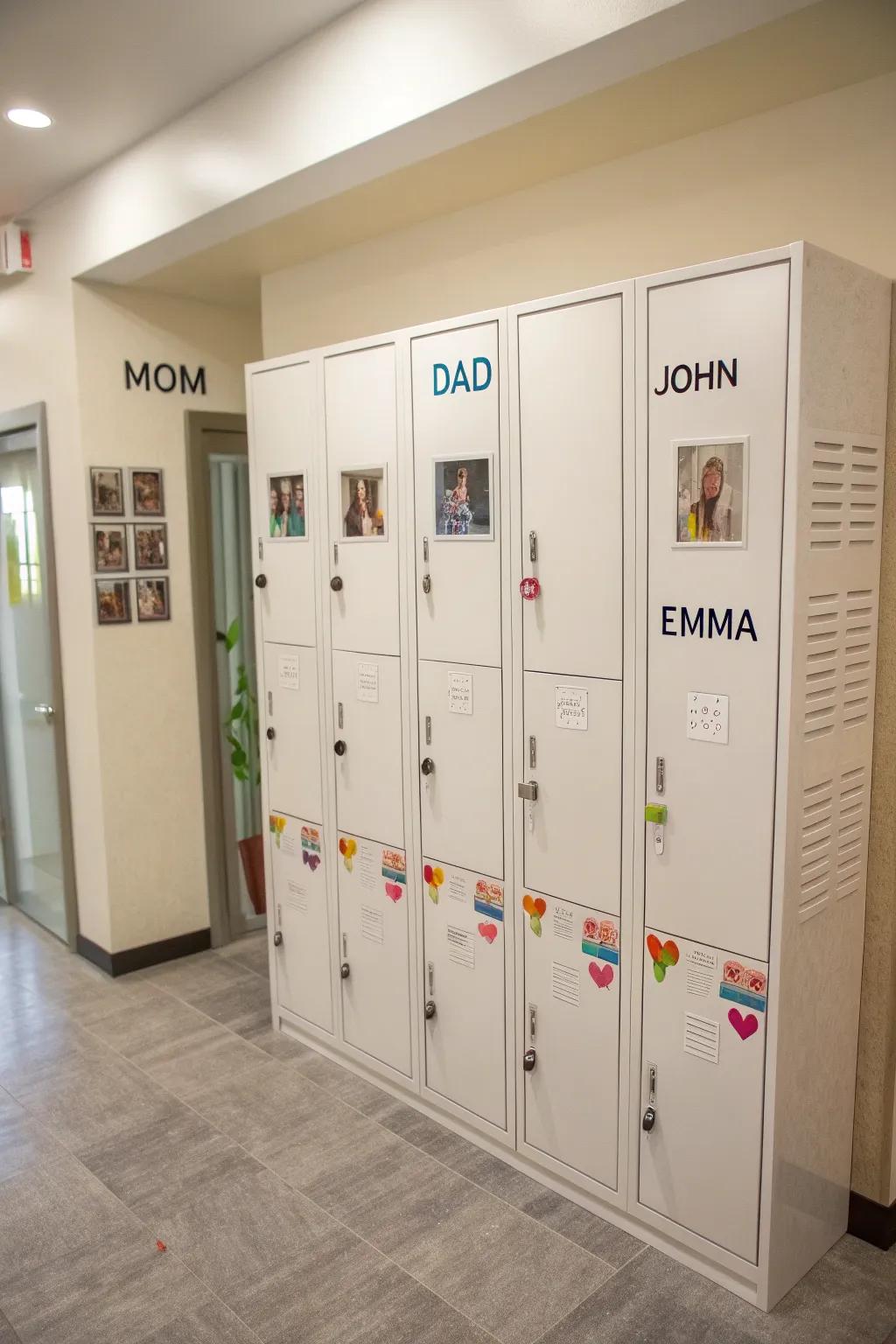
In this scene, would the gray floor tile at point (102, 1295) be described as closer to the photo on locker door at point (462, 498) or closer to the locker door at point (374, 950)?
the locker door at point (374, 950)

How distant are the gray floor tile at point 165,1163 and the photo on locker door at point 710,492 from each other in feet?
7.28

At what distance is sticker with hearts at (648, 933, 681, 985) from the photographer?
8.09ft

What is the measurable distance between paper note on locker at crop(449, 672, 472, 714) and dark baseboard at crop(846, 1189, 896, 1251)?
5.32ft

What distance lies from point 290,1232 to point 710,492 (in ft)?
7.19

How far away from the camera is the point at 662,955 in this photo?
2492 mm

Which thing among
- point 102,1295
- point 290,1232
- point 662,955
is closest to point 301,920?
point 290,1232

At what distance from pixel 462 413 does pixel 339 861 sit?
1.54 metres

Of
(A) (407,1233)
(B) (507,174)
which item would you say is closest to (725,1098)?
(A) (407,1233)

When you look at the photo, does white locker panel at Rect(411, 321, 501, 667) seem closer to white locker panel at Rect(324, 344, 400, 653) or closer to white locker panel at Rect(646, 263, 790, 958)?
white locker panel at Rect(324, 344, 400, 653)

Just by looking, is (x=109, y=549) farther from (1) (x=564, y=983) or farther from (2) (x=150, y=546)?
(1) (x=564, y=983)

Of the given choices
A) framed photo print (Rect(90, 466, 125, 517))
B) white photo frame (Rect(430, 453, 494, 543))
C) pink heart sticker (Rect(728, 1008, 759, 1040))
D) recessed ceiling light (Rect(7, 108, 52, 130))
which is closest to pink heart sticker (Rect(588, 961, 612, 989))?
pink heart sticker (Rect(728, 1008, 759, 1040))

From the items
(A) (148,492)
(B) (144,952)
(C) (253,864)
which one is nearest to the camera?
(A) (148,492)

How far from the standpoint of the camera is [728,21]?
2018 millimetres

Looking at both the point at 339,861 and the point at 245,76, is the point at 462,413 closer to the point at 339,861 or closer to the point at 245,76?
the point at 245,76
